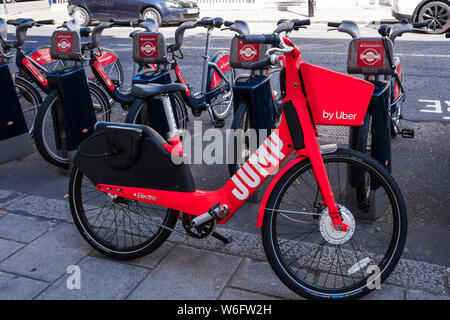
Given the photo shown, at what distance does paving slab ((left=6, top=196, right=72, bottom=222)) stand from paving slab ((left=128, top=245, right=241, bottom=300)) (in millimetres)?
1097

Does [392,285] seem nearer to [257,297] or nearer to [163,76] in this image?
[257,297]

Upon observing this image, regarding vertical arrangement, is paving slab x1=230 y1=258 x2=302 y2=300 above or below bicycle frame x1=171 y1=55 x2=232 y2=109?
below

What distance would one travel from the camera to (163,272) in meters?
3.27

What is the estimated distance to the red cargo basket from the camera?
2.67m

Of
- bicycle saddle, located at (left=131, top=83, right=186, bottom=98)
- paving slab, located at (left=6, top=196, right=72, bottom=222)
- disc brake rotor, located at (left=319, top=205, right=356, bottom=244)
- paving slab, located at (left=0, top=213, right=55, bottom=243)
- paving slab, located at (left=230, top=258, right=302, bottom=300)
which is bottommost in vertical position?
paving slab, located at (left=230, top=258, right=302, bottom=300)

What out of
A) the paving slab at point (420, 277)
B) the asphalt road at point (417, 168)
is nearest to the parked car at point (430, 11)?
the asphalt road at point (417, 168)

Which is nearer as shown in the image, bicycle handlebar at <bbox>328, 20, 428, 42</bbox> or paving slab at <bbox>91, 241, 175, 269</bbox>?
paving slab at <bbox>91, 241, 175, 269</bbox>

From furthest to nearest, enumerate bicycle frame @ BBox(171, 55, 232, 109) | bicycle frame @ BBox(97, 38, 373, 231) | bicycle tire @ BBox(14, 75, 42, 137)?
bicycle tire @ BBox(14, 75, 42, 137) → bicycle frame @ BBox(171, 55, 232, 109) → bicycle frame @ BBox(97, 38, 373, 231)

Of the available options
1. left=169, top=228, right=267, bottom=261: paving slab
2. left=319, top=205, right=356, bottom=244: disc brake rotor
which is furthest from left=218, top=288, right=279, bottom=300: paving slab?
left=319, top=205, right=356, bottom=244: disc brake rotor

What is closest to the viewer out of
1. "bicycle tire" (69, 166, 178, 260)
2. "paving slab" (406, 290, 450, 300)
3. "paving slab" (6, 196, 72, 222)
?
"paving slab" (406, 290, 450, 300)

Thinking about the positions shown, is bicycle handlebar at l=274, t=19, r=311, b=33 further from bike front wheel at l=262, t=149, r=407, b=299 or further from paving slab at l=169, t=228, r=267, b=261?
paving slab at l=169, t=228, r=267, b=261

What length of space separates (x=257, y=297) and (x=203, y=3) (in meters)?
19.9

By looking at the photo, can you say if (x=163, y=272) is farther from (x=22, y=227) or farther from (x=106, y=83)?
(x=106, y=83)

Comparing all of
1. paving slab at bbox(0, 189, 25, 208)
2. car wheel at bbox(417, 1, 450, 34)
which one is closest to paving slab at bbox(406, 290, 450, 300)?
paving slab at bbox(0, 189, 25, 208)
